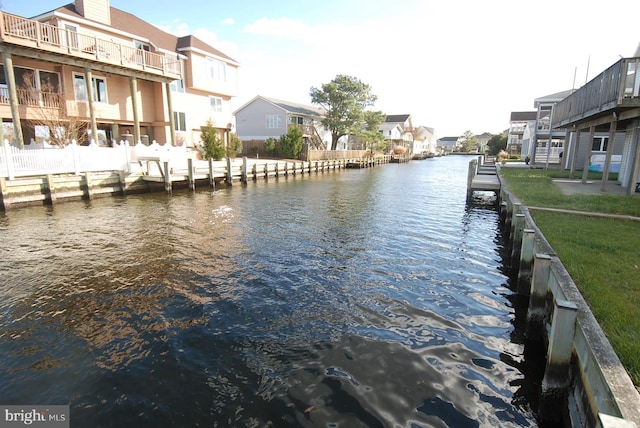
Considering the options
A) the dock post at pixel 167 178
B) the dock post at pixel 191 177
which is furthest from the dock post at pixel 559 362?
the dock post at pixel 191 177

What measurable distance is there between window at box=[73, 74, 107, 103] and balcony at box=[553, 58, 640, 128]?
92.0ft

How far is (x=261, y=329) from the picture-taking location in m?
6.07

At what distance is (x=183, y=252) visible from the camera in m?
10.2

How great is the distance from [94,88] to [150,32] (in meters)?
7.82

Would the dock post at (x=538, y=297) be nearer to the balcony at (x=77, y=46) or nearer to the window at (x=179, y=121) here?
the balcony at (x=77, y=46)

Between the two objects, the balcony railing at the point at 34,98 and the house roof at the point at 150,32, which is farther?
the house roof at the point at 150,32

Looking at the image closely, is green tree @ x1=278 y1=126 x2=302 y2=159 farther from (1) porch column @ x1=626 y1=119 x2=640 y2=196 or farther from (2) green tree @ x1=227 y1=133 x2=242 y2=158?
(1) porch column @ x1=626 y1=119 x2=640 y2=196

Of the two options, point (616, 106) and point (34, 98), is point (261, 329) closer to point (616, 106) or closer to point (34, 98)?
point (616, 106)

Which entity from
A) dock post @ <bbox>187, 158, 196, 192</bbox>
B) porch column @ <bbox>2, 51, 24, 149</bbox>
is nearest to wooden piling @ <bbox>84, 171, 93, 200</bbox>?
porch column @ <bbox>2, 51, 24, 149</bbox>

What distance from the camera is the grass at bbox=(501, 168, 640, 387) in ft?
13.8

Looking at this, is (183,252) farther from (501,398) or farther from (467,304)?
(501,398)

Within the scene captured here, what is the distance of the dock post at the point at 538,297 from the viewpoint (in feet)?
18.5

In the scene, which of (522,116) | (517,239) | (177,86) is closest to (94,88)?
(177,86)

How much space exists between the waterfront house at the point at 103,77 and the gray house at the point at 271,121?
13.7m
